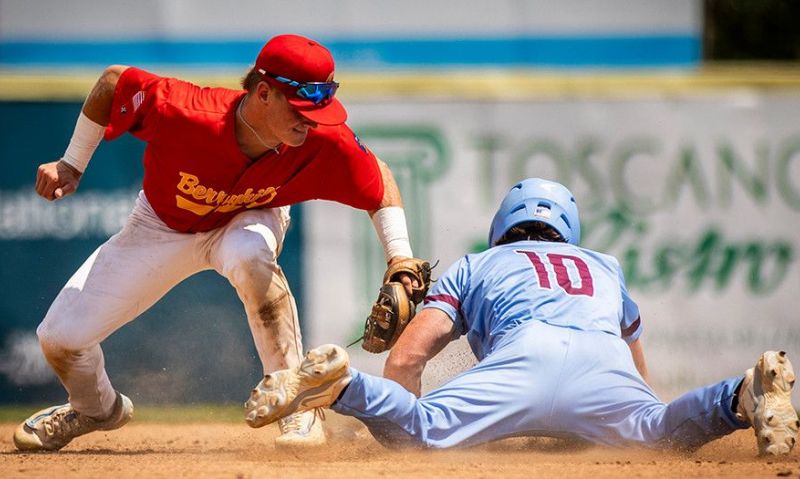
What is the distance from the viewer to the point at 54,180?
5637 mm

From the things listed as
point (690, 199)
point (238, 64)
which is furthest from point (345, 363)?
point (238, 64)

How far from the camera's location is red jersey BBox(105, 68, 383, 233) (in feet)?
17.9

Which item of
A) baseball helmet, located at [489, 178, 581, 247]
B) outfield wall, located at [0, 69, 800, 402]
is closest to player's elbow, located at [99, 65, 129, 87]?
baseball helmet, located at [489, 178, 581, 247]

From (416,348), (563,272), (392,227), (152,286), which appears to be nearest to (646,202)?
(392,227)

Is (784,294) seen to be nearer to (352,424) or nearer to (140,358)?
(352,424)

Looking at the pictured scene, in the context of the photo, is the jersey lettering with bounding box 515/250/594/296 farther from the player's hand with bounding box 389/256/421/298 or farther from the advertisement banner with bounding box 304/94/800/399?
the advertisement banner with bounding box 304/94/800/399

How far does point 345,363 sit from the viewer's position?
4.52 m

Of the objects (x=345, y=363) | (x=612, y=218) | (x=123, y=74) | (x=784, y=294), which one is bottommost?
(x=784, y=294)

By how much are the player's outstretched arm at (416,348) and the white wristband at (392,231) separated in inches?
20.4

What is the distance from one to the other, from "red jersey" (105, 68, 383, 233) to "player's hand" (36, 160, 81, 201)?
31cm

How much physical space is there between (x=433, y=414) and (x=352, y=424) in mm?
1153

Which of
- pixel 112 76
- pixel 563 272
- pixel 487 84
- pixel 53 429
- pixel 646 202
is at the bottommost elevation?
pixel 53 429

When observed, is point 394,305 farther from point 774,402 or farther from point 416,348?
point 774,402

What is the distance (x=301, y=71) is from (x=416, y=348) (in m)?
1.27
